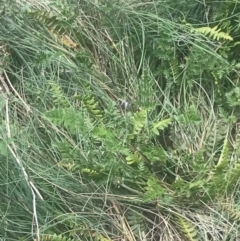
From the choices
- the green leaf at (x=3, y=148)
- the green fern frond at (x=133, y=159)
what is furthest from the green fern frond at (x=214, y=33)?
the green leaf at (x=3, y=148)

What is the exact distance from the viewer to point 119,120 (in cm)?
204

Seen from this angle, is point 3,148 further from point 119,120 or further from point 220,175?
point 220,175

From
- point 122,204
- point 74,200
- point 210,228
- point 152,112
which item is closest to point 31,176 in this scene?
point 74,200

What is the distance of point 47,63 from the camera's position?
2.19m

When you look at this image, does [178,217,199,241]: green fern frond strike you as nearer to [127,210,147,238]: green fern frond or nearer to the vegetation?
the vegetation

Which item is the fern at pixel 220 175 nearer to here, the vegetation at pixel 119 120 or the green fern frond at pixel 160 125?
the vegetation at pixel 119 120

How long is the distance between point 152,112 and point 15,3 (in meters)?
0.73

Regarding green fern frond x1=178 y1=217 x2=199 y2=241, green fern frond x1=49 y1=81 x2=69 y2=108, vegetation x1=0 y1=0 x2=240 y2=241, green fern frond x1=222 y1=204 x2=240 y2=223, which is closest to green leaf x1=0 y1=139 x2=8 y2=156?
vegetation x1=0 y1=0 x2=240 y2=241

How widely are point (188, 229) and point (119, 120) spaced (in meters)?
0.45

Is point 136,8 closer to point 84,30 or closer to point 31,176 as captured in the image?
point 84,30

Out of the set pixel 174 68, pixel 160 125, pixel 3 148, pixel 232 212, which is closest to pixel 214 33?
pixel 174 68

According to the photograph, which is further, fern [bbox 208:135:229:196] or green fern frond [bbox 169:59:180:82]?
green fern frond [bbox 169:59:180:82]

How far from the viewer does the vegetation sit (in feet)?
6.43

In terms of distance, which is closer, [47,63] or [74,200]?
[74,200]
